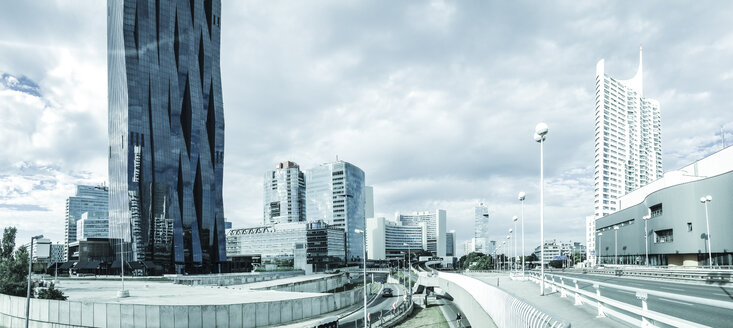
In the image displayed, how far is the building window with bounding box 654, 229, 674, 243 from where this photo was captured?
83.4 m

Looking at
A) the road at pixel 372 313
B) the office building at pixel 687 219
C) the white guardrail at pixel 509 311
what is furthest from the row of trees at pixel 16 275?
the office building at pixel 687 219

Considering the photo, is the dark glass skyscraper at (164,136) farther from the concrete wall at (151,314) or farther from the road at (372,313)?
the concrete wall at (151,314)

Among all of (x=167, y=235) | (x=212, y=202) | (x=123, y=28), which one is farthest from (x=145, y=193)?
(x=123, y=28)

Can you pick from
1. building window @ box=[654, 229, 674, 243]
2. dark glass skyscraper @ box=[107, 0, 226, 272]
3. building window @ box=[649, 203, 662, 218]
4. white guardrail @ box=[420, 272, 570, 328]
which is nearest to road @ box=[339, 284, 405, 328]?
white guardrail @ box=[420, 272, 570, 328]

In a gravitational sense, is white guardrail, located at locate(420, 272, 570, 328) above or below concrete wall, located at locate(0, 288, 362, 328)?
above

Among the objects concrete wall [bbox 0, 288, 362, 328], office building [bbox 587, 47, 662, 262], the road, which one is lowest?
the road

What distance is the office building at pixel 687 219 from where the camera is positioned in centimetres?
6988

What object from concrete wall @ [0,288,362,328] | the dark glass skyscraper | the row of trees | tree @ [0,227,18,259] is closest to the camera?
concrete wall @ [0,288,362,328]

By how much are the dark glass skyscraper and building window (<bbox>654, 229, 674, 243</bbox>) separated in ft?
402

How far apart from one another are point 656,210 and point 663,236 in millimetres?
6089

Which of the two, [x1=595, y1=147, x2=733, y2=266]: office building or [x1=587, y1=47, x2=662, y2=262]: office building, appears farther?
[x1=587, y1=47, x2=662, y2=262]: office building

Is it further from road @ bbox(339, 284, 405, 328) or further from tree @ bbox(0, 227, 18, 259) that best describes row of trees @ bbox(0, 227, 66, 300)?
road @ bbox(339, 284, 405, 328)

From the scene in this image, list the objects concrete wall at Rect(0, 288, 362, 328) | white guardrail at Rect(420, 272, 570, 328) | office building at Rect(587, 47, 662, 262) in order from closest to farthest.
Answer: white guardrail at Rect(420, 272, 570, 328) < concrete wall at Rect(0, 288, 362, 328) < office building at Rect(587, 47, 662, 262)

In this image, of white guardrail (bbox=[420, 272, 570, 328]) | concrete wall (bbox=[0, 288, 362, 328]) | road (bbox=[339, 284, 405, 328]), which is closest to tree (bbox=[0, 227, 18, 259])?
concrete wall (bbox=[0, 288, 362, 328])
